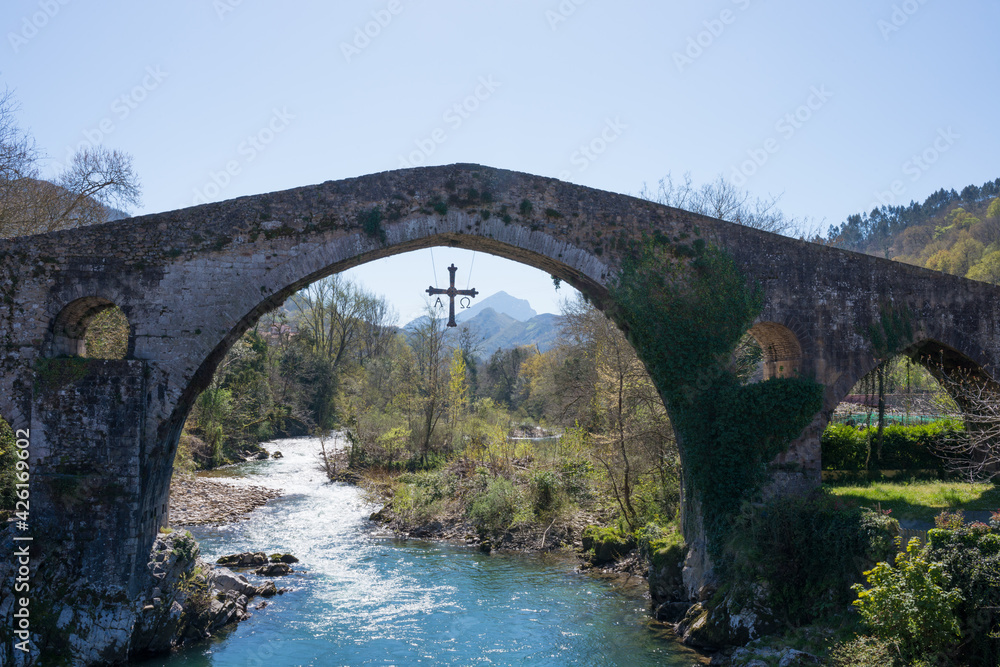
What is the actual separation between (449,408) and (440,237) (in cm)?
1418

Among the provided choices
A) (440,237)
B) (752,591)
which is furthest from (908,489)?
(440,237)

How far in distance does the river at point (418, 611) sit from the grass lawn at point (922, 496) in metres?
4.41

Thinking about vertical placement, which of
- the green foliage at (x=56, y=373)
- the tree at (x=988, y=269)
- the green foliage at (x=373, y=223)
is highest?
the tree at (x=988, y=269)

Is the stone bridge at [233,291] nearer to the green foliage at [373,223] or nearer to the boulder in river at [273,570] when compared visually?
the green foliage at [373,223]

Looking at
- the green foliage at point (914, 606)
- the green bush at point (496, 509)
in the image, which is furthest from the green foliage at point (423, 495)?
the green foliage at point (914, 606)

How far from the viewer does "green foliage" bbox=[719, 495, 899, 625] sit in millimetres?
8539

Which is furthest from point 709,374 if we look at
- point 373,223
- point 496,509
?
point 496,509

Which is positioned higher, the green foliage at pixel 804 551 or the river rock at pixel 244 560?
the green foliage at pixel 804 551

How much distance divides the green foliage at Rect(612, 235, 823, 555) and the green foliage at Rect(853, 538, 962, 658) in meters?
3.14

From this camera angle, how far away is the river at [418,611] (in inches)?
382

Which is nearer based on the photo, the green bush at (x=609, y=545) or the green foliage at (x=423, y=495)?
the green bush at (x=609, y=545)

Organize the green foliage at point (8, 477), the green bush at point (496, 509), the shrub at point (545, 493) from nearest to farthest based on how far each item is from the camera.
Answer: the green foliage at point (8, 477) < the green bush at point (496, 509) < the shrub at point (545, 493)

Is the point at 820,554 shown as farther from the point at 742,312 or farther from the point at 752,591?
the point at 742,312

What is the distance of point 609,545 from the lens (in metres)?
14.6
